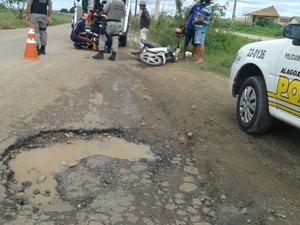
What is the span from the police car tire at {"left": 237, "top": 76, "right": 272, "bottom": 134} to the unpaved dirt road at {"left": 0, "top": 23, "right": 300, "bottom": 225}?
14 centimetres

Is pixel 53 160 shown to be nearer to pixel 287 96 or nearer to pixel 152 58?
pixel 287 96

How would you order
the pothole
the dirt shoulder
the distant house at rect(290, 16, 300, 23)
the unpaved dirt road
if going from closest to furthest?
1. the unpaved dirt road
2. the pothole
3. the dirt shoulder
4. the distant house at rect(290, 16, 300, 23)

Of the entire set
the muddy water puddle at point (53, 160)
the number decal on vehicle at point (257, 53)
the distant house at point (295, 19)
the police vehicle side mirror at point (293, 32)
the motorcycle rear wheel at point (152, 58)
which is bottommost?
the muddy water puddle at point (53, 160)

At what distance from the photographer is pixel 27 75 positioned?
8.03m

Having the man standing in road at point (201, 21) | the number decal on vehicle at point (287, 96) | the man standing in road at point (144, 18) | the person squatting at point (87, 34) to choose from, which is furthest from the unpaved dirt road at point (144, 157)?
the man standing in road at point (144, 18)

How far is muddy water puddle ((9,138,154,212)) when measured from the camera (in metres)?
3.42

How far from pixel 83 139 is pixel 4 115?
3.98ft

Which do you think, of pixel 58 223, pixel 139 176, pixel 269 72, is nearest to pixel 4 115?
pixel 139 176

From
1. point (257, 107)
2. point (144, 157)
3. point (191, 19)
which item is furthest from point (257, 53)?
point (191, 19)

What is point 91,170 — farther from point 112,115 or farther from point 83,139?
point 112,115

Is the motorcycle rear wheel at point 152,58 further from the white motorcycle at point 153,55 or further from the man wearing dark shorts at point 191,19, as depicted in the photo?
the man wearing dark shorts at point 191,19

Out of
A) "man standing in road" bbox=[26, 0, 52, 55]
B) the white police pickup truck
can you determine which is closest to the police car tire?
the white police pickup truck

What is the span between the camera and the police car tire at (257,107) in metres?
5.21

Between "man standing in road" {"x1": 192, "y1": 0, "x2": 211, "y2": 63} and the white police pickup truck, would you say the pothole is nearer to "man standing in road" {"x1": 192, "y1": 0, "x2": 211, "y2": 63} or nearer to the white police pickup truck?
the white police pickup truck
